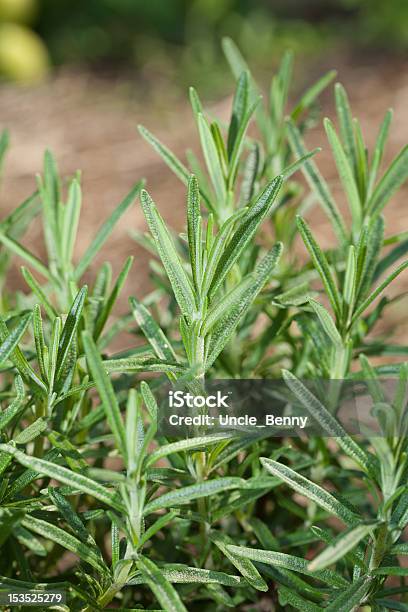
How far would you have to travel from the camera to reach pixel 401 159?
0.59 metres

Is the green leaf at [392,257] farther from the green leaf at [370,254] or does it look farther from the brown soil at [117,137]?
the brown soil at [117,137]

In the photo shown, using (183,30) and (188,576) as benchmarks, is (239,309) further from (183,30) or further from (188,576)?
→ (183,30)

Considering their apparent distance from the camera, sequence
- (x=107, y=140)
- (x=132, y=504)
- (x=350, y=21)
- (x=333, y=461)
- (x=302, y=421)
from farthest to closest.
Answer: (x=350, y=21) → (x=107, y=140) → (x=333, y=461) → (x=302, y=421) → (x=132, y=504)

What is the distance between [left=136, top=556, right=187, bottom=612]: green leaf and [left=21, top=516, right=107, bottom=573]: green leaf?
4 cm

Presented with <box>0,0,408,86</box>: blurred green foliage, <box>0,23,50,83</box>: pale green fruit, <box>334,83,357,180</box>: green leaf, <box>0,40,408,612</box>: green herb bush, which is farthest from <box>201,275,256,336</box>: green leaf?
<box>0,23,50,83</box>: pale green fruit

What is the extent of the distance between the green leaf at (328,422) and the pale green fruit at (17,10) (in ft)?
8.29

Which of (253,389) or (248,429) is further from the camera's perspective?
(253,389)

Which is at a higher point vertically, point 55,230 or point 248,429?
point 55,230

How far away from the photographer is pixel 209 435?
1.50ft

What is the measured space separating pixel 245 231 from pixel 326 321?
3.0 inches

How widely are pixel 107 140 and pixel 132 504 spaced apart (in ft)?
6.02

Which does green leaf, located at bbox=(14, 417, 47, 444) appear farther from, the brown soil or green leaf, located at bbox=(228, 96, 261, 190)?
the brown soil

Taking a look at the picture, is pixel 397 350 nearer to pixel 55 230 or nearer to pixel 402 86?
pixel 55 230

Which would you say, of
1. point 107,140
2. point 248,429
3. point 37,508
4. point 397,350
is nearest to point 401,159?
point 397,350
